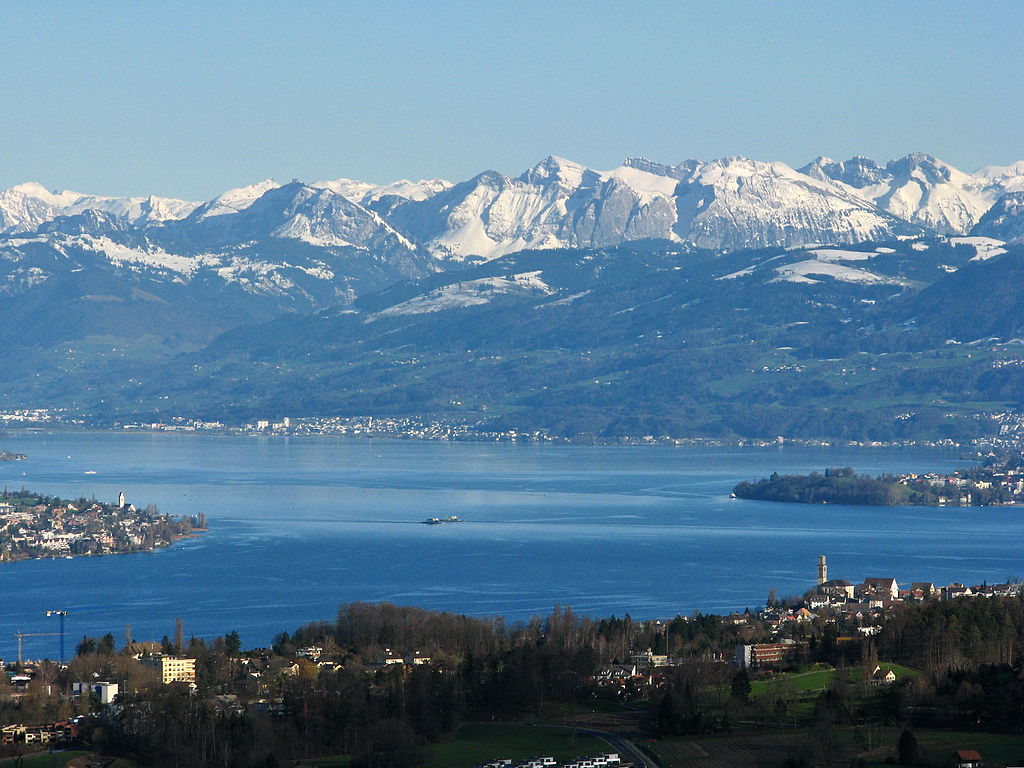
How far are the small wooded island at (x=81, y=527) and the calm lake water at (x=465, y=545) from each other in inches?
57.7

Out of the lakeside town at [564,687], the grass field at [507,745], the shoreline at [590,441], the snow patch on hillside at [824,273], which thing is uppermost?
the snow patch on hillside at [824,273]

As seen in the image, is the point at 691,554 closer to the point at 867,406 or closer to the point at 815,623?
the point at 815,623

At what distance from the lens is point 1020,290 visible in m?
170

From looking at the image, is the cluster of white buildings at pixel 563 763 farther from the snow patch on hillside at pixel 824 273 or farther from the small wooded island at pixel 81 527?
the snow patch on hillside at pixel 824 273

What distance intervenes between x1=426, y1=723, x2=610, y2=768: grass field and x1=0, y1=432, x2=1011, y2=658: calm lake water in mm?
13608

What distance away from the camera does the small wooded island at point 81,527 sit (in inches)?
2776

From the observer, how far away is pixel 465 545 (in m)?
70.4

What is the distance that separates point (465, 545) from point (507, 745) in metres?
37.8

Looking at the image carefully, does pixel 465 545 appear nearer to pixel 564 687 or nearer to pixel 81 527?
pixel 81 527

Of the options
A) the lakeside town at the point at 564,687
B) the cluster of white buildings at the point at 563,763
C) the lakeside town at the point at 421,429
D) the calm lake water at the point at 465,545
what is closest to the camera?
the cluster of white buildings at the point at 563,763

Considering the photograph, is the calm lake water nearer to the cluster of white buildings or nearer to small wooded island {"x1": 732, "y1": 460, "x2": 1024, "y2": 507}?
small wooded island {"x1": 732, "y1": 460, "x2": 1024, "y2": 507}

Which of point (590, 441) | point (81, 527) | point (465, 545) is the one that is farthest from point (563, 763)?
point (590, 441)

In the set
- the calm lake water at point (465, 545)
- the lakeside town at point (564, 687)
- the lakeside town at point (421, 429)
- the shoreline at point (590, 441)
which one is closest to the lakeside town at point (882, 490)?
the calm lake water at point (465, 545)

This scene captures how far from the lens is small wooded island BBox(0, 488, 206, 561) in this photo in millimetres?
70500
